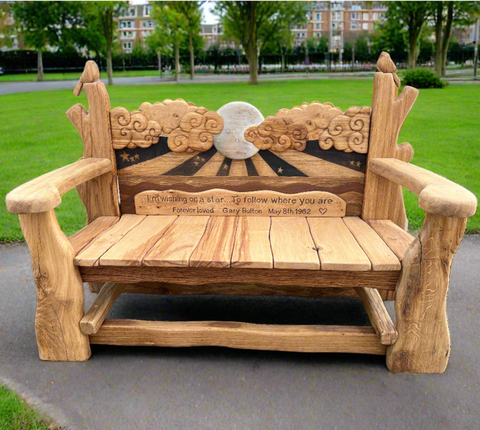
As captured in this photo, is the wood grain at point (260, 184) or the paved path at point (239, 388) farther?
the wood grain at point (260, 184)

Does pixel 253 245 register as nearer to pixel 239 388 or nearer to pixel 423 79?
pixel 239 388

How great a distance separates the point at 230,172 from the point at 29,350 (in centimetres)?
150

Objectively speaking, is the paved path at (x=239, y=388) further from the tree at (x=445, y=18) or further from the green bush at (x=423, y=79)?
the tree at (x=445, y=18)

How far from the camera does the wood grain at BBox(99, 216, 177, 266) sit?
2.12 meters

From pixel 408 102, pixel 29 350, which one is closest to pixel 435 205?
pixel 408 102

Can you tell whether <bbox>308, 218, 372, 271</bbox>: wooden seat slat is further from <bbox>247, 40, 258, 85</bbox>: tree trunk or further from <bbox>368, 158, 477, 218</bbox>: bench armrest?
<bbox>247, 40, 258, 85</bbox>: tree trunk

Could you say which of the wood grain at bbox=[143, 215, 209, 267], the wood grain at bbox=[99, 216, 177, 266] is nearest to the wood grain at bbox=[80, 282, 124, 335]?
the wood grain at bbox=[99, 216, 177, 266]

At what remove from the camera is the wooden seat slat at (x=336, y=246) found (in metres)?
2.04

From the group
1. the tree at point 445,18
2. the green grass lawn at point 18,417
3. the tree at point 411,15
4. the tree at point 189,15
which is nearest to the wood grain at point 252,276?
the green grass lawn at point 18,417

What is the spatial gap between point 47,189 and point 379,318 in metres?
1.71

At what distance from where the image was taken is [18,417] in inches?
76.0

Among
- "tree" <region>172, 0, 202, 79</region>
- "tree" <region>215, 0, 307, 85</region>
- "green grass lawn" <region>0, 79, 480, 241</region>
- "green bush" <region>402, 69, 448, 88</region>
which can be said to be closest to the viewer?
"green grass lawn" <region>0, 79, 480, 241</region>

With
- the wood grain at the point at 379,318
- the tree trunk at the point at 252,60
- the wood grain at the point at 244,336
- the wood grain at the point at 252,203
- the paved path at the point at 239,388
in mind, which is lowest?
the paved path at the point at 239,388

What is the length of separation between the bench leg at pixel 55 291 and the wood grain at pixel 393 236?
1.57 metres
